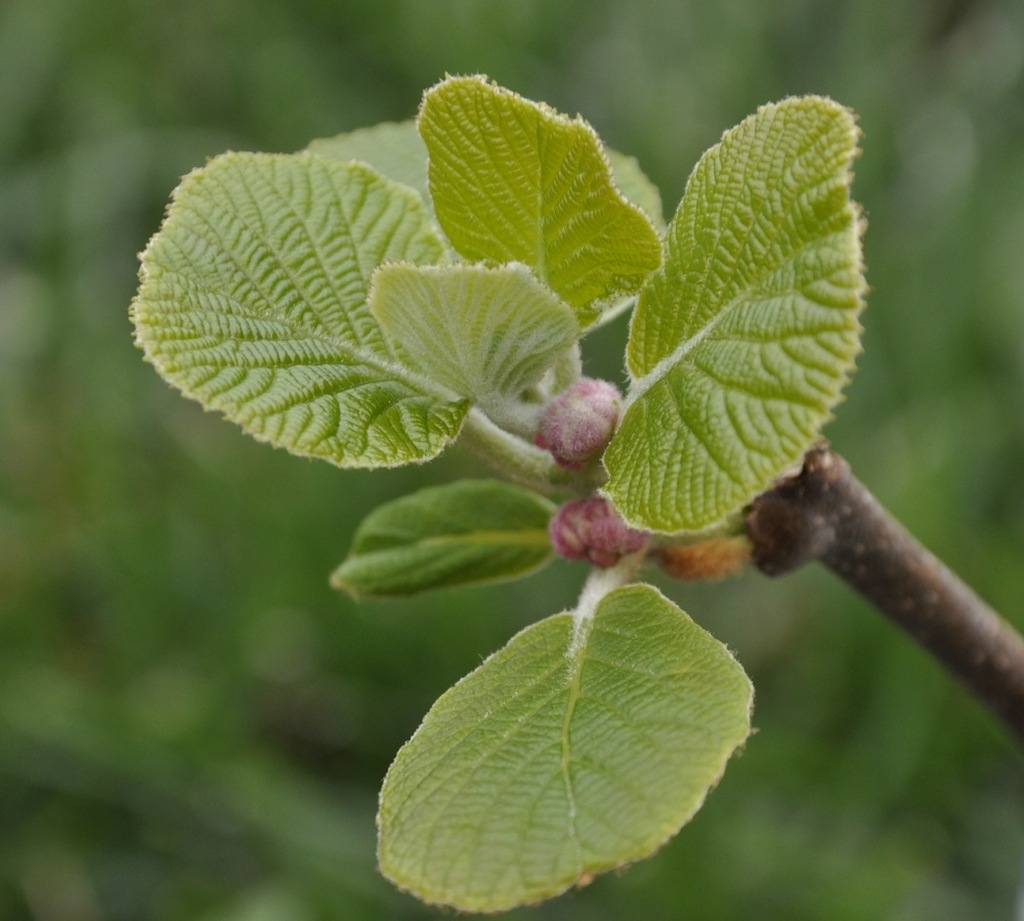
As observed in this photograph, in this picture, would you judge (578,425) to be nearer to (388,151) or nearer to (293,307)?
(293,307)

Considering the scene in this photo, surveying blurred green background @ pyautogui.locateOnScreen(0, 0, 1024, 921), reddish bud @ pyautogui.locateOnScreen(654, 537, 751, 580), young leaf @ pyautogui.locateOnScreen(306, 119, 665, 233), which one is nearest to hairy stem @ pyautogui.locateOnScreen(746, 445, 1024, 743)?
reddish bud @ pyautogui.locateOnScreen(654, 537, 751, 580)

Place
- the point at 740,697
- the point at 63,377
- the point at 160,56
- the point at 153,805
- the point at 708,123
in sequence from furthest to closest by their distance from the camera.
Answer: the point at 160,56 < the point at 63,377 < the point at 708,123 < the point at 153,805 < the point at 740,697

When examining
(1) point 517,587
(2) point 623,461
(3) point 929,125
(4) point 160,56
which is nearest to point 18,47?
(4) point 160,56

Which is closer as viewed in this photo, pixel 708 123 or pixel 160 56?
pixel 708 123

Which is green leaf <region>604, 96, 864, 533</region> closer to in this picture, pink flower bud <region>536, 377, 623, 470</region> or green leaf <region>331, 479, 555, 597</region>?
pink flower bud <region>536, 377, 623, 470</region>

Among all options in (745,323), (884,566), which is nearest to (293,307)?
(745,323)

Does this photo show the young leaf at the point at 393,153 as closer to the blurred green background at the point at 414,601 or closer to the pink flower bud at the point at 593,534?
the pink flower bud at the point at 593,534

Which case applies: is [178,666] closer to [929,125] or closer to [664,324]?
[664,324]
